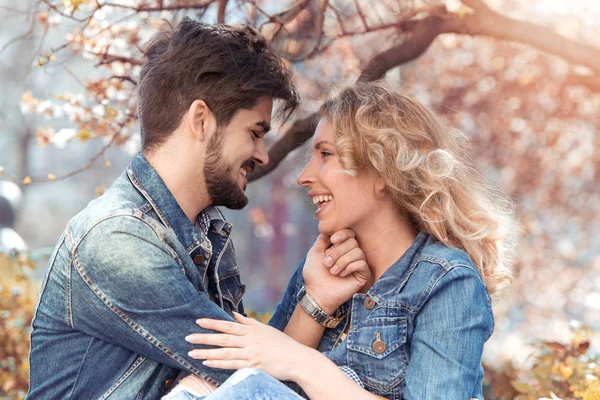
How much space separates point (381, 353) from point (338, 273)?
1.22 ft

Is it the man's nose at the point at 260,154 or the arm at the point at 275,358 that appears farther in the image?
the man's nose at the point at 260,154

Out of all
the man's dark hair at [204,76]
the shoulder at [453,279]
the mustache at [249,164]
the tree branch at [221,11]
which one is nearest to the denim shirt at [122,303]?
the man's dark hair at [204,76]

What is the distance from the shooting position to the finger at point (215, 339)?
2.11 m

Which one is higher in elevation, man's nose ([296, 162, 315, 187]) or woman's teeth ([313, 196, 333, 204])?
man's nose ([296, 162, 315, 187])

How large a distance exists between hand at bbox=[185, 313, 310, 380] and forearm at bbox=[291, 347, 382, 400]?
25 millimetres

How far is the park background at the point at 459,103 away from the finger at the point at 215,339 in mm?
1035

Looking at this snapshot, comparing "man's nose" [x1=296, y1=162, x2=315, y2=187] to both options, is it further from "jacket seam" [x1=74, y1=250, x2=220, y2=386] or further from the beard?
"jacket seam" [x1=74, y1=250, x2=220, y2=386]

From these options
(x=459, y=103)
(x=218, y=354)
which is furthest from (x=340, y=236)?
(x=459, y=103)

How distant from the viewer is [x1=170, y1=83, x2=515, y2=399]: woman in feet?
7.14

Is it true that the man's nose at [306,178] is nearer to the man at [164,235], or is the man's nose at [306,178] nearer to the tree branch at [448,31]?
the man at [164,235]

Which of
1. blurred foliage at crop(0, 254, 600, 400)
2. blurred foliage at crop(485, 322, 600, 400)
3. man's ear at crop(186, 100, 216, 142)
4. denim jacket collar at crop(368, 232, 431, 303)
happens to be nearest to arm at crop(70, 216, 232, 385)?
man's ear at crop(186, 100, 216, 142)

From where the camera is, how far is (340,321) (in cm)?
270

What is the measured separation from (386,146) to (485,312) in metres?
0.68

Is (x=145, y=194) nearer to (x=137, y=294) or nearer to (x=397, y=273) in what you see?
(x=137, y=294)
